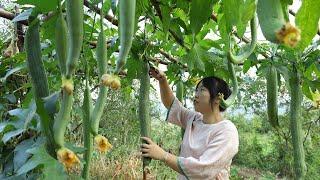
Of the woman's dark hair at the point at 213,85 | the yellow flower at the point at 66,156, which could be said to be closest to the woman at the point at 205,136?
the woman's dark hair at the point at 213,85

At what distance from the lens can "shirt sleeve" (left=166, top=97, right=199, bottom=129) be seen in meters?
2.54

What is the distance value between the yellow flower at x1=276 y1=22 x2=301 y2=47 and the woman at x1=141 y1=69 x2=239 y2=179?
1.48 metres

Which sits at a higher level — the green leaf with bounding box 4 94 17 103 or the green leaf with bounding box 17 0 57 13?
the green leaf with bounding box 17 0 57 13

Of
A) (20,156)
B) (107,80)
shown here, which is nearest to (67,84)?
(107,80)

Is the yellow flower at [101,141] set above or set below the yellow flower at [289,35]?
below

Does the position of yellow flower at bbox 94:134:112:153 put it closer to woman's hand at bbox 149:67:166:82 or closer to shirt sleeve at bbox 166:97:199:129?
woman's hand at bbox 149:67:166:82

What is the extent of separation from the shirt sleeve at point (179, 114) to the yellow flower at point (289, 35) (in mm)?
1993

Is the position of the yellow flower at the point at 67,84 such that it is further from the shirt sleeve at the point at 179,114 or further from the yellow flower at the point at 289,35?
the shirt sleeve at the point at 179,114

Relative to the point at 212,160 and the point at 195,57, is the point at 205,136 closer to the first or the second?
the point at 212,160

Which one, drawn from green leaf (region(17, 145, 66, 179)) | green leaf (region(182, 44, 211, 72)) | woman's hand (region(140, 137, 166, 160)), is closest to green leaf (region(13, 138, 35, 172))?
woman's hand (region(140, 137, 166, 160))

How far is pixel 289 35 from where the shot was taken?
50cm

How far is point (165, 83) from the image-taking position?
2.43 meters

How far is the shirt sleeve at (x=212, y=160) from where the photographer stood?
2145mm

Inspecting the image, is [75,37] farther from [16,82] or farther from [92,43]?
[16,82]
